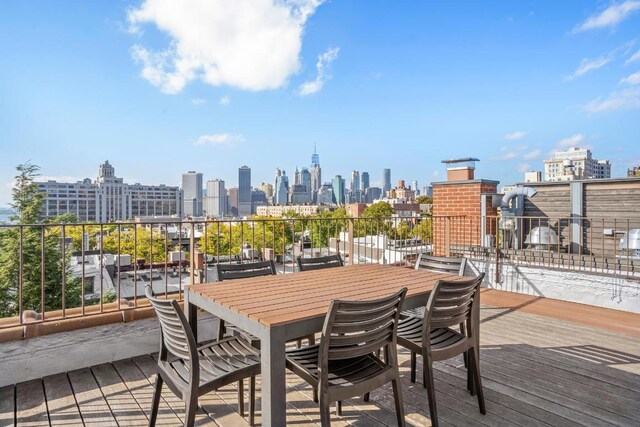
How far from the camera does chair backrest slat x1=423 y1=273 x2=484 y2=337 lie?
2.14 metres

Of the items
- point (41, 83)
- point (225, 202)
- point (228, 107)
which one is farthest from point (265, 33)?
point (225, 202)

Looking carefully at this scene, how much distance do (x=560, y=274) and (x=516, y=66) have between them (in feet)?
31.0

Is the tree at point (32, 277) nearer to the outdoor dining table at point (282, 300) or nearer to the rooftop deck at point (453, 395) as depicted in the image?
the rooftop deck at point (453, 395)

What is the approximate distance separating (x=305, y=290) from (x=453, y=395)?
1.36 metres

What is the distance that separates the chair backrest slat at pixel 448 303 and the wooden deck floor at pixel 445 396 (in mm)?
636

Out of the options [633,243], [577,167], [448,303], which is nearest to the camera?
[448,303]

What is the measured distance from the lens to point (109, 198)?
82.9 metres

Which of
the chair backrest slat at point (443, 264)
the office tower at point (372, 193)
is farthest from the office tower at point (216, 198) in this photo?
the chair backrest slat at point (443, 264)

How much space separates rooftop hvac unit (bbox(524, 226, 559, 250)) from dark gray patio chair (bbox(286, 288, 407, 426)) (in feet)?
19.1

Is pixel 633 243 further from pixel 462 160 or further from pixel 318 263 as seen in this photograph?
pixel 318 263

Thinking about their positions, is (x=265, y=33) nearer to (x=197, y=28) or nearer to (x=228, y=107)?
(x=197, y=28)

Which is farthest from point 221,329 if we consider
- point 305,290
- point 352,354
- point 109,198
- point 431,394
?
point 109,198

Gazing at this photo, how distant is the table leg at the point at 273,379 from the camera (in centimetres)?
162

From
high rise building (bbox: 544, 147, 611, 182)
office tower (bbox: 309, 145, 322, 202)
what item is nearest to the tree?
high rise building (bbox: 544, 147, 611, 182)
